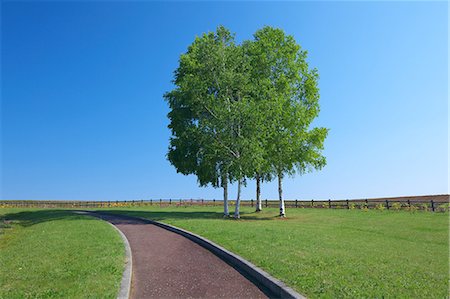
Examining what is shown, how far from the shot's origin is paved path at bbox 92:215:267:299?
9688mm

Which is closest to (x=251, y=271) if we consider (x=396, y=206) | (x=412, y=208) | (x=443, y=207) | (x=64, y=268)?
(x=64, y=268)

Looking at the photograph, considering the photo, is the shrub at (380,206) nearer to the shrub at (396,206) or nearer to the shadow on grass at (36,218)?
the shrub at (396,206)

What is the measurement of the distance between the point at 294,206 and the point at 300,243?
3629 centimetres

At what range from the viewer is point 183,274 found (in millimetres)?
11625

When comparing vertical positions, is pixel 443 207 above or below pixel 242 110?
below

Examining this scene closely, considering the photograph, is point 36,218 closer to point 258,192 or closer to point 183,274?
point 258,192

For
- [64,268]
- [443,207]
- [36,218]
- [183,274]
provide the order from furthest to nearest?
[36,218] → [443,207] → [64,268] → [183,274]

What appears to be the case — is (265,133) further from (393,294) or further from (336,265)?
(393,294)

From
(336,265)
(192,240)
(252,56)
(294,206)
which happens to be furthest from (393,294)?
(294,206)

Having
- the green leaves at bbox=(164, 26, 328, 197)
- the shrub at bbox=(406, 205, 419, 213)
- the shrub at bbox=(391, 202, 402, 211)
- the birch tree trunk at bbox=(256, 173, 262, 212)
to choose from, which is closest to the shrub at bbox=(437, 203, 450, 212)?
the shrub at bbox=(406, 205, 419, 213)

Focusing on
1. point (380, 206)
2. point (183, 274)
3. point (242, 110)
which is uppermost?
point (242, 110)

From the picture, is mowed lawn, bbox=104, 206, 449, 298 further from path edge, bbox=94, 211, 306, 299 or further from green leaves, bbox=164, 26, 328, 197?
green leaves, bbox=164, 26, 328, 197

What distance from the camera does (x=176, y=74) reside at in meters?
39.2

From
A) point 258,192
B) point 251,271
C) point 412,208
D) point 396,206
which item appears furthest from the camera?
point 258,192
